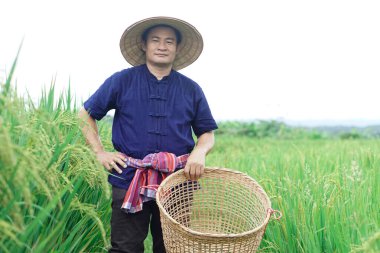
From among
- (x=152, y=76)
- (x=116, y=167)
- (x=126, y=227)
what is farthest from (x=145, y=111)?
(x=126, y=227)

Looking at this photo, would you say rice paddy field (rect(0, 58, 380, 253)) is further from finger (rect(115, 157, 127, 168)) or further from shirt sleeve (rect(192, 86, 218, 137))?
shirt sleeve (rect(192, 86, 218, 137))

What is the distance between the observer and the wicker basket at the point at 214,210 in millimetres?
2213

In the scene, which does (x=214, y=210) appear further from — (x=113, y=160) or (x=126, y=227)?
(x=113, y=160)

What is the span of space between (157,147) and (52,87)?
3.05 feet

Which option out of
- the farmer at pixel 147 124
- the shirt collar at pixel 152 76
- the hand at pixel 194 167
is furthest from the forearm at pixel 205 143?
the shirt collar at pixel 152 76

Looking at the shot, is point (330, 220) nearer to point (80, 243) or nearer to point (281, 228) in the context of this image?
point (281, 228)

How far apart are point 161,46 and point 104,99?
44 cm

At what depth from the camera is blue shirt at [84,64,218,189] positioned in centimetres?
267

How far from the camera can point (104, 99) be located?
108 inches

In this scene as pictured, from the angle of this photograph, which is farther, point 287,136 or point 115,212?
point 287,136

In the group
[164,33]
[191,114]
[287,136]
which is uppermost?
[164,33]

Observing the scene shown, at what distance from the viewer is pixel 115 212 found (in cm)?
267

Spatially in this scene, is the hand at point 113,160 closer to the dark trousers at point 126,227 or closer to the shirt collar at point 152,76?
the dark trousers at point 126,227

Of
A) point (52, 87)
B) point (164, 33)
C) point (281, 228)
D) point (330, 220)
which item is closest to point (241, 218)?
point (281, 228)
